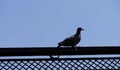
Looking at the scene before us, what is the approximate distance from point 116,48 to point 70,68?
424mm

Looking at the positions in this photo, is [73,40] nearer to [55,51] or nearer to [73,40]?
[73,40]

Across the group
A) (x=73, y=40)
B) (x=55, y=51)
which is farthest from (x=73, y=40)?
(x=55, y=51)

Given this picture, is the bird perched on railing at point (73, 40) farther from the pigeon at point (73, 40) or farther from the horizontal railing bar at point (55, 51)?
the horizontal railing bar at point (55, 51)

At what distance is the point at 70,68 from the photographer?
3.08 metres

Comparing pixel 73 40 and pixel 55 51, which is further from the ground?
pixel 55 51

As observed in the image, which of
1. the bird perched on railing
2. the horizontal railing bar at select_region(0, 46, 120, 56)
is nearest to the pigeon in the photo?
the bird perched on railing

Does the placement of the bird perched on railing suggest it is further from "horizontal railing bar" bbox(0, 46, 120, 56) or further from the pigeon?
"horizontal railing bar" bbox(0, 46, 120, 56)

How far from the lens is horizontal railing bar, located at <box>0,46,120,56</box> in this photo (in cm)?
283

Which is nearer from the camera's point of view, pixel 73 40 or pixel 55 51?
pixel 55 51

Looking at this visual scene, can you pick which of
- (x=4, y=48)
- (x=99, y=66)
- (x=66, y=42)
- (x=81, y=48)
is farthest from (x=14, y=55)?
(x=66, y=42)

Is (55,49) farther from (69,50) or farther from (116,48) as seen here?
(116,48)

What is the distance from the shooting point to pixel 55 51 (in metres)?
2.93

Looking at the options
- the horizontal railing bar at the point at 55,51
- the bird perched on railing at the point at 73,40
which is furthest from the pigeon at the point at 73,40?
the horizontal railing bar at the point at 55,51

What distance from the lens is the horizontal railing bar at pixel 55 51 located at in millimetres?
2828
